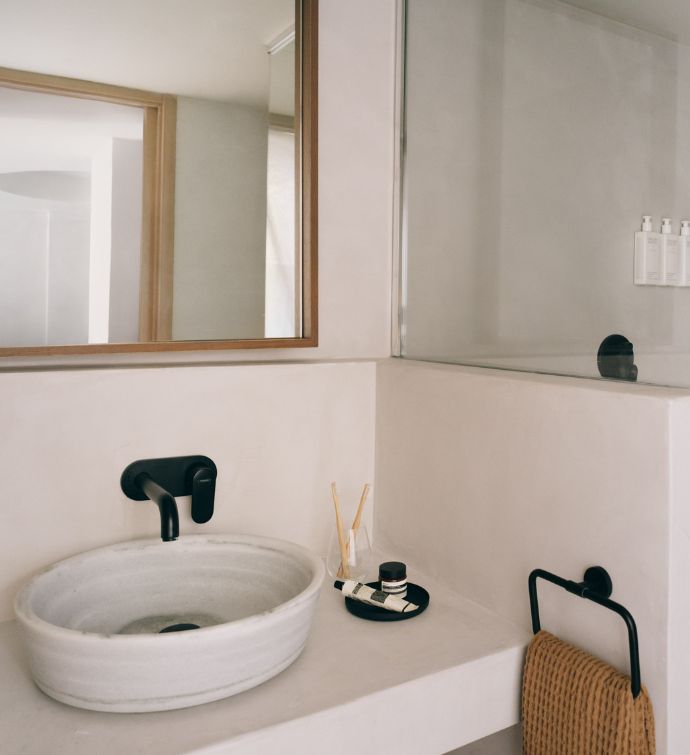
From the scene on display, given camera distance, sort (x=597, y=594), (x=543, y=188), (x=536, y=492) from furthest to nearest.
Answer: (x=543, y=188) < (x=536, y=492) < (x=597, y=594)

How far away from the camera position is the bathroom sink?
33.1 inches

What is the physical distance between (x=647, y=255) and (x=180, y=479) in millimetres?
832

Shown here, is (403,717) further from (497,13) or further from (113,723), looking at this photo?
(497,13)

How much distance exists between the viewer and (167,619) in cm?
111

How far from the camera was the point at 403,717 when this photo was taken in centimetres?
94

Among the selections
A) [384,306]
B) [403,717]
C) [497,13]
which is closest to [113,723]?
[403,717]

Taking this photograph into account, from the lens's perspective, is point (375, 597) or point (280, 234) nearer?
point (375, 597)

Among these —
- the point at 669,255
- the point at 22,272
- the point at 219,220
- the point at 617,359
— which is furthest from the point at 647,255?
the point at 22,272

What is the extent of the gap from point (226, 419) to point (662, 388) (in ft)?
2.40

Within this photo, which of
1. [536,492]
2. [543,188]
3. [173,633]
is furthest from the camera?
[543,188]

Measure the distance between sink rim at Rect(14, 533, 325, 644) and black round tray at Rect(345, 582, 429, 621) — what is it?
0.13m

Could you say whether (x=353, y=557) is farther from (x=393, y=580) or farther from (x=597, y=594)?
(x=597, y=594)

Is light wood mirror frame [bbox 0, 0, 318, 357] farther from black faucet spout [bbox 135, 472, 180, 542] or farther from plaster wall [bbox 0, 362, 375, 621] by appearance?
black faucet spout [bbox 135, 472, 180, 542]

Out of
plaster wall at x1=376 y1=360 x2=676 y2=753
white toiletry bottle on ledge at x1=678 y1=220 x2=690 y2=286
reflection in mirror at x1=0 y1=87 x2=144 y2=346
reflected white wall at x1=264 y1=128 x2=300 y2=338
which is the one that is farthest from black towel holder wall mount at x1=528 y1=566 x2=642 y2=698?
reflection in mirror at x1=0 y1=87 x2=144 y2=346
